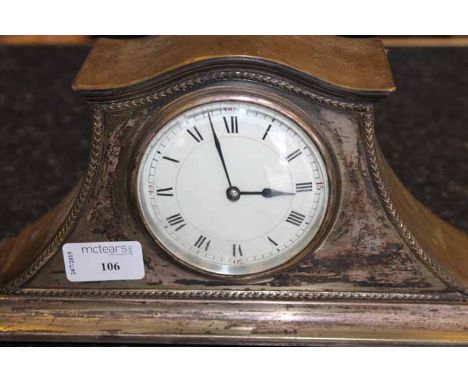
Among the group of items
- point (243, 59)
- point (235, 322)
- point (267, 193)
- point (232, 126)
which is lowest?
point (235, 322)

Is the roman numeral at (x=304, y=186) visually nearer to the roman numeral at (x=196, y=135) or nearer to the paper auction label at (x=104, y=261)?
the roman numeral at (x=196, y=135)

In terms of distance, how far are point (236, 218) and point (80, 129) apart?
88 cm

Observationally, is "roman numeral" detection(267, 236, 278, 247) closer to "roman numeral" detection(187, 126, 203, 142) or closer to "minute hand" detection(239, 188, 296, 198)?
"minute hand" detection(239, 188, 296, 198)

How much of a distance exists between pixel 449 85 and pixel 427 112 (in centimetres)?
14

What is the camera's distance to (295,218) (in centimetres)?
163

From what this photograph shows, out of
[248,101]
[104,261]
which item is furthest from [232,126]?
[104,261]

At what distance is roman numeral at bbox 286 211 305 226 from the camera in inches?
63.9

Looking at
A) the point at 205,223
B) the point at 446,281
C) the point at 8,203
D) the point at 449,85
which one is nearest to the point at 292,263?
the point at 205,223

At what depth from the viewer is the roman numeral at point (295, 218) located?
5.33 feet

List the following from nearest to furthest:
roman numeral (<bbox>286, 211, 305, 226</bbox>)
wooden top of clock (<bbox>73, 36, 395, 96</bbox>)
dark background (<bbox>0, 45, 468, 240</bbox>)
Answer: wooden top of clock (<bbox>73, 36, 395, 96</bbox>) < roman numeral (<bbox>286, 211, 305, 226</bbox>) < dark background (<bbox>0, 45, 468, 240</bbox>)

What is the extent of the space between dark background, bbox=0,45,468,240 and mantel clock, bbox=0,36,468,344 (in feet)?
1.32

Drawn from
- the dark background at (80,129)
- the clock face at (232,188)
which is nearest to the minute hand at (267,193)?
the clock face at (232,188)

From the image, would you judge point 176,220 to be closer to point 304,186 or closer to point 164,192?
point 164,192

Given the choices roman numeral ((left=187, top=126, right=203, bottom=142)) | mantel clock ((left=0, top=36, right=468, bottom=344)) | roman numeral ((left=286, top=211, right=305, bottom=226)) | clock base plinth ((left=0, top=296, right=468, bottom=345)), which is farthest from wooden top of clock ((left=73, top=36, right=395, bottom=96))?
clock base plinth ((left=0, top=296, right=468, bottom=345))
